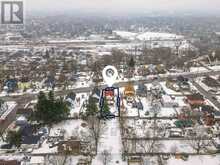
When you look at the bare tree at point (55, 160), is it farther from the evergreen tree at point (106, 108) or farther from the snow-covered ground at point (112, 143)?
the evergreen tree at point (106, 108)

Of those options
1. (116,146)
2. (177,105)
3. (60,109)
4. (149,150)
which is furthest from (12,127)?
(177,105)

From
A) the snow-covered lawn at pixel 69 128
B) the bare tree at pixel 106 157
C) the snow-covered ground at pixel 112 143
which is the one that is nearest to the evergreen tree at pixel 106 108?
the snow-covered ground at pixel 112 143

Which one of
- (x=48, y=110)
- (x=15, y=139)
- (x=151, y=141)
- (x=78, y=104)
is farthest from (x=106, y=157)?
(x=78, y=104)

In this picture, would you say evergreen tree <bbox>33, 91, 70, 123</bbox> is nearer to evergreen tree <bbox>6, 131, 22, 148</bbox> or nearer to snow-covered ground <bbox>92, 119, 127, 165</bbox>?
evergreen tree <bbox>6, 131, 22, 148</bbox>

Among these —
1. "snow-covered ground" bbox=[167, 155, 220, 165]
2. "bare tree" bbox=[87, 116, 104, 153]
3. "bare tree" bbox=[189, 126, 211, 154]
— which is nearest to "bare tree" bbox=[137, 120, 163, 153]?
"snow-covered ground" bbox=[167, 155, 220, 165]

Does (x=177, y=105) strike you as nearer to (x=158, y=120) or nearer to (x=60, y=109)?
(x=158, y=120)

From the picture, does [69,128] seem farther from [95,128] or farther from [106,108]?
[106,108]
